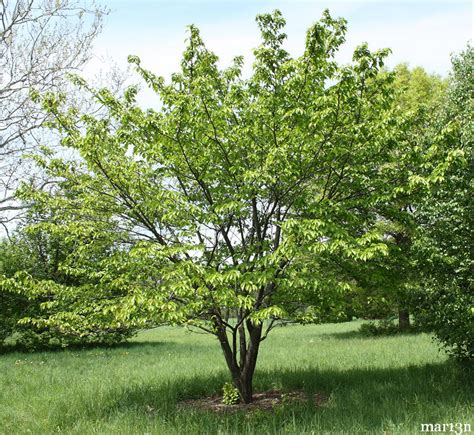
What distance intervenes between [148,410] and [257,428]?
2.39 metres

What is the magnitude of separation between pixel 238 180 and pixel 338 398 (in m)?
4.26

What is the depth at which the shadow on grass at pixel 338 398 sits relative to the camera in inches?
268

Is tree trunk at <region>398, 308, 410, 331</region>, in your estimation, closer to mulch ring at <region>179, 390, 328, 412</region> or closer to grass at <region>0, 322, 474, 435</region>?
grass at <region>0, 322, 474, 435</region>

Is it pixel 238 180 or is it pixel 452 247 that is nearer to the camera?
pixel 238 180

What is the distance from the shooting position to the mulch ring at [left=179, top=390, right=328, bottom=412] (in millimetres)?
8234

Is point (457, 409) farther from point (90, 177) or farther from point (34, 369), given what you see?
point (34, 369)

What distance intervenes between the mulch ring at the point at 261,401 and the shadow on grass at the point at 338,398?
0.18 metres

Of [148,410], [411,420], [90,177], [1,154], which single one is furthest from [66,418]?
[1,154]

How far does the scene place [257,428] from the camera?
678 cm

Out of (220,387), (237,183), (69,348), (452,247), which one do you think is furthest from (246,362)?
(69,348)

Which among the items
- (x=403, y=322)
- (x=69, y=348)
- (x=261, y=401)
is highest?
(x=403, y=322)

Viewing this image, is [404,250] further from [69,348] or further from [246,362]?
[69,348]

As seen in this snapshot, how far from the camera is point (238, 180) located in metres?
7.55

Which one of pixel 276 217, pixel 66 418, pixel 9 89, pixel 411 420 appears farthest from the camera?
pixel 9 89
